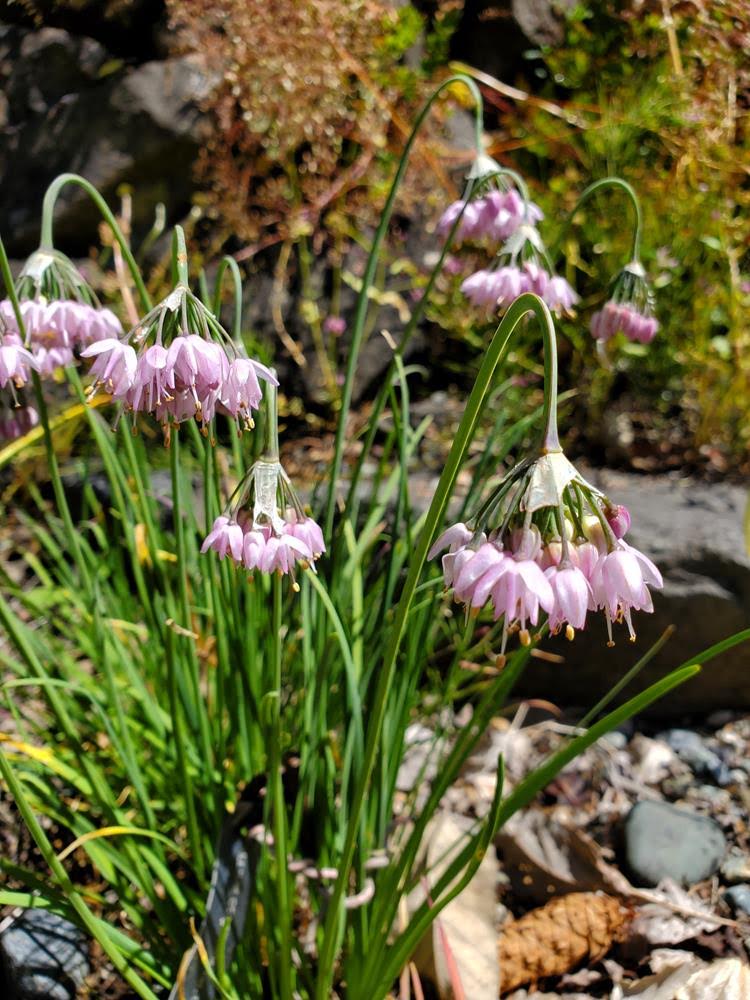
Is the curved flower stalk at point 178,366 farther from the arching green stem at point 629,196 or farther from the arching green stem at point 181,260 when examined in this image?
the arching green stem at point 629,196

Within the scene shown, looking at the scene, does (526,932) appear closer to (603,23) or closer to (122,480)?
(122,480)

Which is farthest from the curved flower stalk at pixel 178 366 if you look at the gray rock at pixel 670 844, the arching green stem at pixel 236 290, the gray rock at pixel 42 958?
the gray rock at pixel 670 844

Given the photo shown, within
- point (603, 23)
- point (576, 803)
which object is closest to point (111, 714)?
point (576, 803)

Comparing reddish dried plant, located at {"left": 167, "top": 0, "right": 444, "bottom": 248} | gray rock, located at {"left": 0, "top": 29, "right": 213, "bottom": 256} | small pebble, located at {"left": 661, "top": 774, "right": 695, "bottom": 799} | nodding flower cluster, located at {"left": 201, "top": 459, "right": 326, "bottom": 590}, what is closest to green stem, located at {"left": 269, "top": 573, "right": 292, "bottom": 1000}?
nodding flower cluster, located at {"left": 201, "top": 459, "right": 326, "bottom": 590}

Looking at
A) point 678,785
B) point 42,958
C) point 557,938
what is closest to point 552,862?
point 557,938

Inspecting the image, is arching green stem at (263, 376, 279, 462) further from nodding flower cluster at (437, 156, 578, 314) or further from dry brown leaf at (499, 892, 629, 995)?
dry brown leaf at (499, 892, 629, 995)

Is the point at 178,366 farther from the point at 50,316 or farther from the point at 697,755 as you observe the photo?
the point at 697,755
